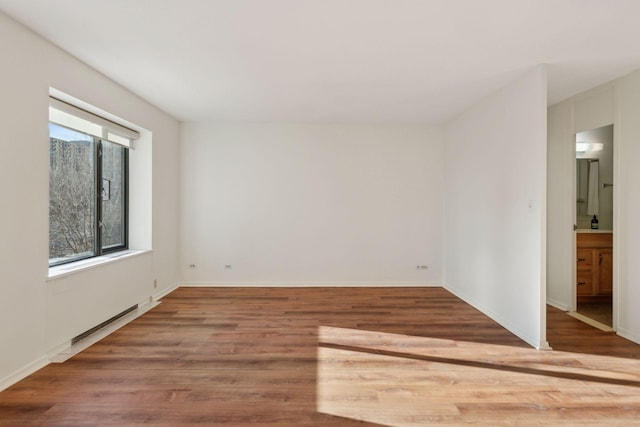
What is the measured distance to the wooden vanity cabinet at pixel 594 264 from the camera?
15.5 ft

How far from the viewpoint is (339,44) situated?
2.94 metres

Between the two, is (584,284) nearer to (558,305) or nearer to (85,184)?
(558,305)

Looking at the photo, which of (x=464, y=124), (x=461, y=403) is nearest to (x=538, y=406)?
(x=461, y=403)

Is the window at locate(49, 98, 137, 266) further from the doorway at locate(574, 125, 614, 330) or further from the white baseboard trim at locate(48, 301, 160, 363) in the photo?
the doorway at locate(574, 125, 614, 330)

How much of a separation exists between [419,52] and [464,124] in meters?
2.35

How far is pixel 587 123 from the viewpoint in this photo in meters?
4.14

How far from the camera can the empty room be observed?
247 cm

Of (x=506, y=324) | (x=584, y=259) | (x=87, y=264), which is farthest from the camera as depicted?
(x=584, y=259)

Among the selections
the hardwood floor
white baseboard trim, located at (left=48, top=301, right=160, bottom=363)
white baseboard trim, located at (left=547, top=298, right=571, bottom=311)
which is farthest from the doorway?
white baseboard trim, located at (left=48, top=301, right=160, bottom=363)

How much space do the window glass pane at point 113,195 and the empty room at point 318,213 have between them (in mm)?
32

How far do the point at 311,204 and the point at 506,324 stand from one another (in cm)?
326

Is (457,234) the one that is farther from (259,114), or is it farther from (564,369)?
(259,114)

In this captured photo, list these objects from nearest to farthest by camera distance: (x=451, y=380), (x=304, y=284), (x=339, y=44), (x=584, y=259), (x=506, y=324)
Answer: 1. (x=451, y=380)
2. (x=339, y=44)
3. (x=506, y=324)
4. (x=584, y=259)
5. (x=304, y=284)

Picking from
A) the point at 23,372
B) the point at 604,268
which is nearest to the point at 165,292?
the point at 23,372
